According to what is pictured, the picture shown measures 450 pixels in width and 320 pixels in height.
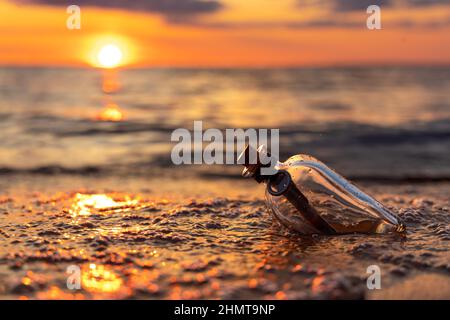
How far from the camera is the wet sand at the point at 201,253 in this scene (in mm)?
2316

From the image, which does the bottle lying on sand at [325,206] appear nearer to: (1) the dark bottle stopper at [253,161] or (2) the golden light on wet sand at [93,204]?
(1) the dark bottle stopper at [253,161]

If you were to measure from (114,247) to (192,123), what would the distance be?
11060 millimetres

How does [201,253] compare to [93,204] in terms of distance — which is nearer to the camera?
[201,253]

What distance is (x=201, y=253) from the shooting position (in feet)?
9.17

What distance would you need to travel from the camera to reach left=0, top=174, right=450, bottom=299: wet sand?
232cm

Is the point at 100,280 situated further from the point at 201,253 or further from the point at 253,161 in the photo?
the point at 253,161

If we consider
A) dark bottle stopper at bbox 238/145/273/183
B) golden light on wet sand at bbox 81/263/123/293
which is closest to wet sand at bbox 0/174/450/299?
golden light on wet sand at bbox 81/263/123/293

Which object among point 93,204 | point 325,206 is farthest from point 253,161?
point 93,204

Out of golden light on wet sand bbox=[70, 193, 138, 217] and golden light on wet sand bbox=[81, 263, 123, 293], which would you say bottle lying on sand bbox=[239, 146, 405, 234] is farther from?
golden light on wet sand bbox=[70, 193, 138, 217]

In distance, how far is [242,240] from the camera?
9.87 feet

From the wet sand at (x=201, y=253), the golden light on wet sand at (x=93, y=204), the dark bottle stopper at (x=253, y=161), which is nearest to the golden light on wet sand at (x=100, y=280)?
the wet sand at (x=201, y=253)
